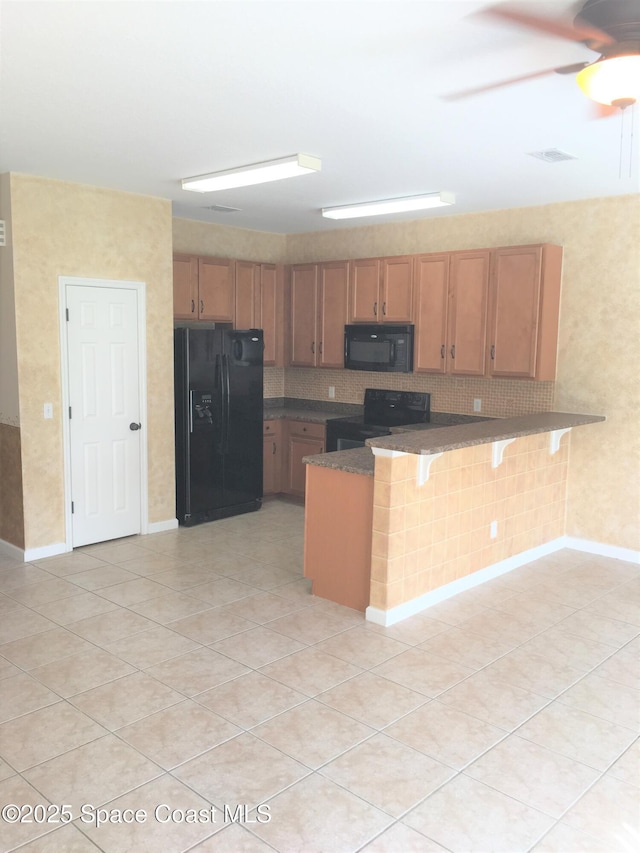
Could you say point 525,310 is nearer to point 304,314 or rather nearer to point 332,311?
point 332,311

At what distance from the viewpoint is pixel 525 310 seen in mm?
5219

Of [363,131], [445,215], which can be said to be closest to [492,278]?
[445,215]

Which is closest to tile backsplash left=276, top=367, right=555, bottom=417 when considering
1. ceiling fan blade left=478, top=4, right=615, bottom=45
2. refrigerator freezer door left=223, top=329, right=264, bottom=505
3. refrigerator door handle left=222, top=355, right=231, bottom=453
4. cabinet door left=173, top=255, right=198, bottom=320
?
refrigerator freezer door left=223, top=329, right=264, bottom=505

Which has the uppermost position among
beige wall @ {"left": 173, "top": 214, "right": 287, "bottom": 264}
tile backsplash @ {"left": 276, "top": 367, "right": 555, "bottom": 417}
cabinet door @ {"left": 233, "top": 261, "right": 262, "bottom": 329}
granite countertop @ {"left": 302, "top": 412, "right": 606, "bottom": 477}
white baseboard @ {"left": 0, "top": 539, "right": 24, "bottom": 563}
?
beige wall @ {"left": 173, "top": 214, "right": 287, "bottom": 264}

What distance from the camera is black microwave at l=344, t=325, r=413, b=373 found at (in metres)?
5.98

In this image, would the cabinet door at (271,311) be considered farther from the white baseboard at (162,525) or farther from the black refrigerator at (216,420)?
the white baseboard at (162,525)

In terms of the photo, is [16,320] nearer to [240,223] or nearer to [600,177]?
[240,223]

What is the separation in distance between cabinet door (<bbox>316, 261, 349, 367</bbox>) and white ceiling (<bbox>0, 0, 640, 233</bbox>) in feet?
5.04

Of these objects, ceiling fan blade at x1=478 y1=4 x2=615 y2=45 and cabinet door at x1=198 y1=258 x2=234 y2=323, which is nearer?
ceiling fan blade at x1=478 y1=4 x2=615 y2=45

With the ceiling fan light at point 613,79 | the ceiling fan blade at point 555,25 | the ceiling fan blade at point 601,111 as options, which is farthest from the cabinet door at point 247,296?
the ceiling fan light at point 613,79

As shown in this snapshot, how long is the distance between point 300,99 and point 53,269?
8.34 ft

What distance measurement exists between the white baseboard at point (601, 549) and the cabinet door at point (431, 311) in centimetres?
168

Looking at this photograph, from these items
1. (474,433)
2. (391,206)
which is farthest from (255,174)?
(474,433)

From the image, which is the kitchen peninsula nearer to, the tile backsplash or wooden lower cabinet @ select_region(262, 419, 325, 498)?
the tile backsplash
